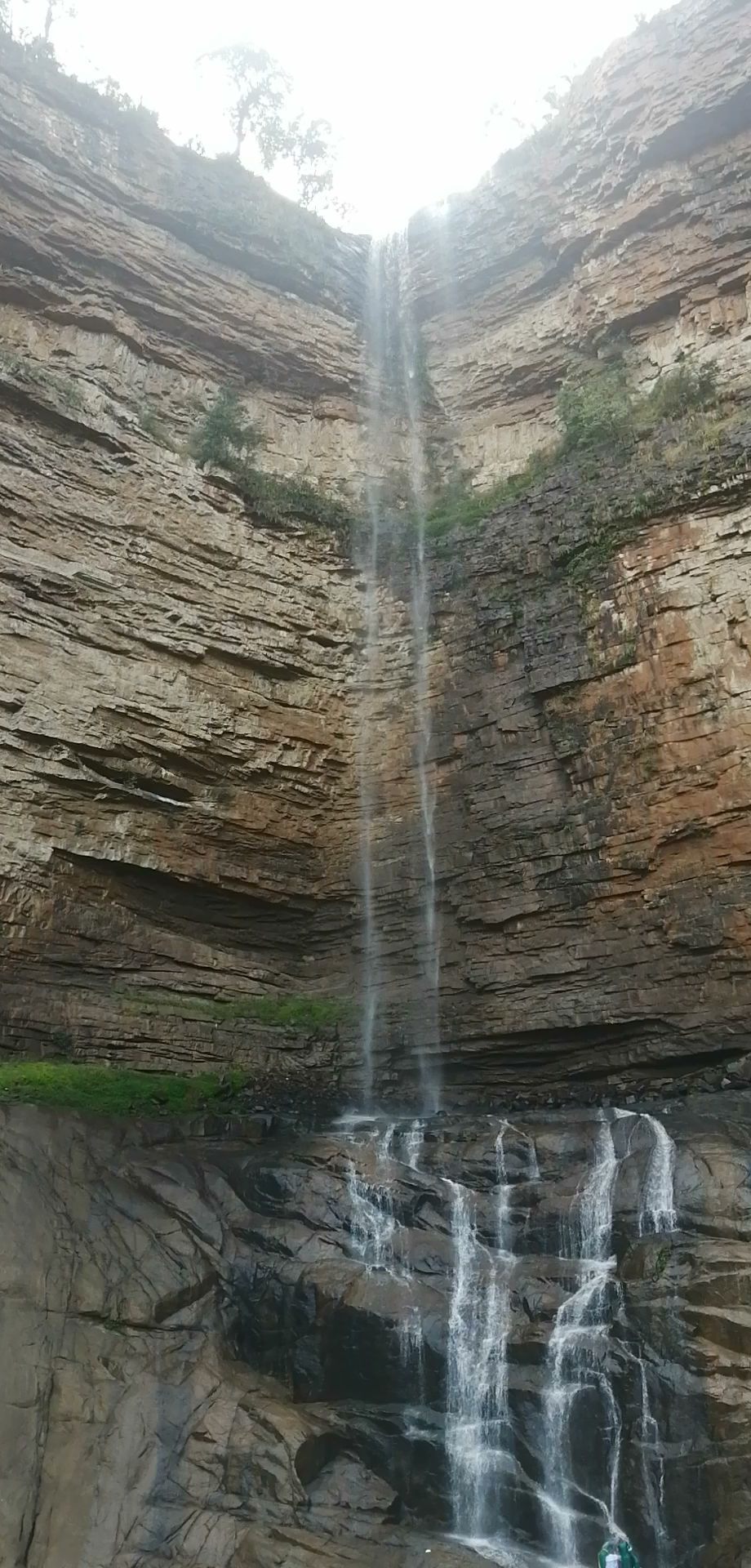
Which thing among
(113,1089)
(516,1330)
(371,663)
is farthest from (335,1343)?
(371,663)

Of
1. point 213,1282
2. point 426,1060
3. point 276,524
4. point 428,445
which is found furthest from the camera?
point 428,445

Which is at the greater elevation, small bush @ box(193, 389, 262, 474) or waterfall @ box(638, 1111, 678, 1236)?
small bush @ box(193, 389, 262, 474)

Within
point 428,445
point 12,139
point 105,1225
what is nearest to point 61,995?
point 105,1225

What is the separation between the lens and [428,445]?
18.0 meters

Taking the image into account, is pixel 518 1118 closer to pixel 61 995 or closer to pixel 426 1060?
pixel 426 1060

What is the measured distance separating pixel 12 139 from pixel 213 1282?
636 inches

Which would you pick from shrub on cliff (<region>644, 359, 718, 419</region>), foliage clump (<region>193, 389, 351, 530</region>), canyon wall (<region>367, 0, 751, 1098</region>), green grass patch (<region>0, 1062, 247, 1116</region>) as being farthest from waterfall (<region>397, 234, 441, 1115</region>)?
shrub on cliff (<region>644, 359, 718, 419</region>)

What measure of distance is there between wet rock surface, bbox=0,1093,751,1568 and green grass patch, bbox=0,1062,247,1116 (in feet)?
1.78

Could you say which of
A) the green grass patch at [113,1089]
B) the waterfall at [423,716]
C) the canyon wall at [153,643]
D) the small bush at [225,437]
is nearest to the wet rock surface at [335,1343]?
the green grass patch at [113,1089]

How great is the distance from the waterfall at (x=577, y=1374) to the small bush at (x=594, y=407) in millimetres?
10349

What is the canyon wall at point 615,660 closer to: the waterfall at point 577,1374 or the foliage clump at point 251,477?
the foliage clump at point 251,477

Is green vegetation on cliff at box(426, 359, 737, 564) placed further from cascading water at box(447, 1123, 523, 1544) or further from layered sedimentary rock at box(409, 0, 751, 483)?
cascading water at box(447, 1123, 523, 1544)

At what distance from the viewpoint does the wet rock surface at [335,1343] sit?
7074 millimetres

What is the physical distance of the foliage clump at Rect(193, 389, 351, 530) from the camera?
15.3m
